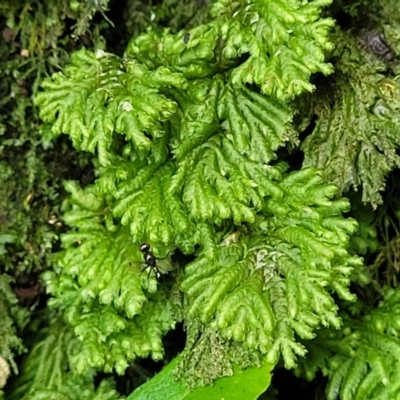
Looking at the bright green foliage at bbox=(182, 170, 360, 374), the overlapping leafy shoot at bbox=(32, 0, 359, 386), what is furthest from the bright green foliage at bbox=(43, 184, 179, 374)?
the bright green foliage at bbox=(182, 170, 360, 374)

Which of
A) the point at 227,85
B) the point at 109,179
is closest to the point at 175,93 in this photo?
the point at 227,85

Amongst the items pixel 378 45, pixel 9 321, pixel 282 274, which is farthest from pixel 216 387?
pixel 378 45

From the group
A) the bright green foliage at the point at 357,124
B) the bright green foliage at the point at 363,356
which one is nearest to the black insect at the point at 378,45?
the bright green foliage at the point at 357,124

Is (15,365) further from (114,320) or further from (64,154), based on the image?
(64,154)

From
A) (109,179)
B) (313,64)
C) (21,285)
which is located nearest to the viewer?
(313,64)

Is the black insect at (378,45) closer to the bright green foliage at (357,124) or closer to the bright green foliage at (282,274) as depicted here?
the bright green foliage at (357,124)

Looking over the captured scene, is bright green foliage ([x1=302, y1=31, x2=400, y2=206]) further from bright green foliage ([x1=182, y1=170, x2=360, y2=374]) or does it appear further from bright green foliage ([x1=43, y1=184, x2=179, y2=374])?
bright green foliage ([x1=43, y1=184, x2=179, y2=374])
